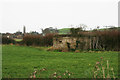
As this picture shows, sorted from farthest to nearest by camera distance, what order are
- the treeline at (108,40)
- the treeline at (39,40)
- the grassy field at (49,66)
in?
the treeline at (39,40) < the treeline at (108,40) < the grassy field at (49,66)

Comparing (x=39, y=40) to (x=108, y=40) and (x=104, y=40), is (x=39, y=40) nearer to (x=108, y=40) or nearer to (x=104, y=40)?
(x=104, y=40)

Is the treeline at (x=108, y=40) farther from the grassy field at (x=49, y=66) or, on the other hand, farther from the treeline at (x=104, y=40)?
the grassy field at (x=49, y=66)

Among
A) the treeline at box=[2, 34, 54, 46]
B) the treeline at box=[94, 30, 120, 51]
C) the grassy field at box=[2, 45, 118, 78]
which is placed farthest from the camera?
the treeline at box=[2, 34, 54, 46]

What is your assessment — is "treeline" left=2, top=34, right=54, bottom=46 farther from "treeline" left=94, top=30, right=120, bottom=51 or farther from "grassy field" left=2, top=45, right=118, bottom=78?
"grassy field" left=2, top=45, right=118, bottom=78

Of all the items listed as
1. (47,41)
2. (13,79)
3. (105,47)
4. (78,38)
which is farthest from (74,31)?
(13,79)

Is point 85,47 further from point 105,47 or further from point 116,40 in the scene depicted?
point 116,40

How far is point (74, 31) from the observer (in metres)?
14.7

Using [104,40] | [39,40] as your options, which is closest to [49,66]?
[104,40]

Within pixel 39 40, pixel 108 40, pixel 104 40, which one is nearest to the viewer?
pixel 108 40

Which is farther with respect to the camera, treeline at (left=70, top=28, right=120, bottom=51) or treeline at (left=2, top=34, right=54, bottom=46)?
treeline at (left=2, top=34, right=54, bottom=46)

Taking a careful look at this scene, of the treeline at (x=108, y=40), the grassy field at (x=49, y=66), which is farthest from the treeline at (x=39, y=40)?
the grassy field at (x=49, y=66)

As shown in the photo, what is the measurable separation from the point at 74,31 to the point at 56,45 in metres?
2.05

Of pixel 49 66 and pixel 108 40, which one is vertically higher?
pixel 108 40

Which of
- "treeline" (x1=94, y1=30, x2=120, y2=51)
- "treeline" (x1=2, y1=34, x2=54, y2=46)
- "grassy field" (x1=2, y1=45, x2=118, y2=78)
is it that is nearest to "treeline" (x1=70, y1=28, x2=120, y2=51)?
"treeline" (x1=94, y1=30, x2=120, y2=51)
